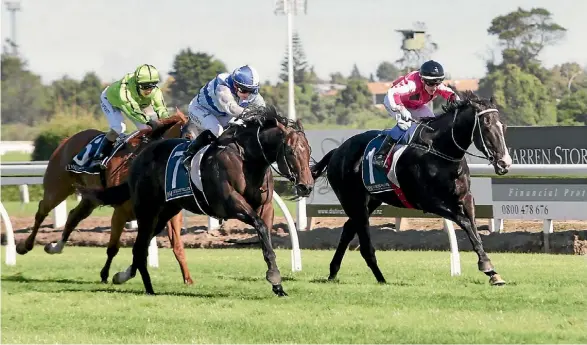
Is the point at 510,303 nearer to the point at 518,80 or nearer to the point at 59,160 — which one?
the point at 59,160

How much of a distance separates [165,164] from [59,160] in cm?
277

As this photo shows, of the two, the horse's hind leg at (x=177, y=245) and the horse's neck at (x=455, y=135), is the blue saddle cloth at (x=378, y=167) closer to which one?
the horse's neck at (x=455, y=135)

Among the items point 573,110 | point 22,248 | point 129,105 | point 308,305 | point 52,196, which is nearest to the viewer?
point 308,305

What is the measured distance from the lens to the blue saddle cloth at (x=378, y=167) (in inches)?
409

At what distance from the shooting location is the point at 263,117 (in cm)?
935

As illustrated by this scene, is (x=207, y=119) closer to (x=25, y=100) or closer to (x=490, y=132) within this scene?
(x=490, y=132)

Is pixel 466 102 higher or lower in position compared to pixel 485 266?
higher

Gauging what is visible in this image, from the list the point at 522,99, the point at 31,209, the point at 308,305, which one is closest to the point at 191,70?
the point at 522,99

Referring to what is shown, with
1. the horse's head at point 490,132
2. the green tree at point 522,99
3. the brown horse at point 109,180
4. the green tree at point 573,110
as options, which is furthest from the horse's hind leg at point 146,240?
the green tree at point 522,99

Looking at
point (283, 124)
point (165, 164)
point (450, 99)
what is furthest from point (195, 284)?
point (450, 99)

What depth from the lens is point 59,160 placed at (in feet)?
40.5

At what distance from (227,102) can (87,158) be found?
2.59 meters

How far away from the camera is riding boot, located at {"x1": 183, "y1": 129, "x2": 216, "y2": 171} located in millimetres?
9714

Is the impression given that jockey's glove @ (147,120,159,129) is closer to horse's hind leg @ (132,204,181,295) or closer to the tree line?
horse's hind leg @ (132,204,181,295)
